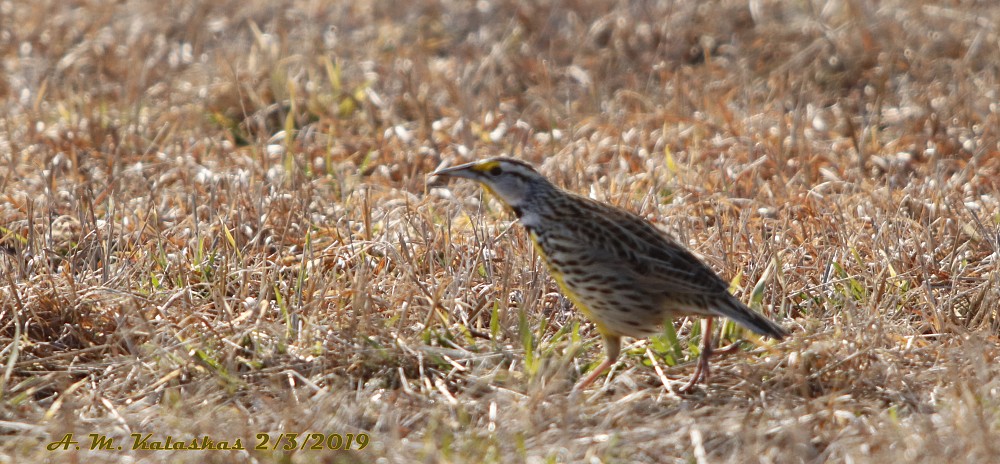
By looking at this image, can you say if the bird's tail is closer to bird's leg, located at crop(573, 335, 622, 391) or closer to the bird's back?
the bird's back

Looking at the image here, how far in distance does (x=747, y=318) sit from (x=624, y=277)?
505mm

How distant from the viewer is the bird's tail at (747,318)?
14.9 feet

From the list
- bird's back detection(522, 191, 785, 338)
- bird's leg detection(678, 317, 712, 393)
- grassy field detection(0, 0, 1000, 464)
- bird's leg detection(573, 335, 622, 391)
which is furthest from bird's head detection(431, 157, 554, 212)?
bird's leg detection(678, 317, 712, 393)

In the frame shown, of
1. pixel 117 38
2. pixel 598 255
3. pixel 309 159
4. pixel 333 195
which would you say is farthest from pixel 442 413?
pixel 117 38

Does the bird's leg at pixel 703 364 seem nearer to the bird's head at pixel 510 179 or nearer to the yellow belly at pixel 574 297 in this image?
the yellow belly at pixel 574 297

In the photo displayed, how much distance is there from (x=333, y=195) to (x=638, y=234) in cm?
280

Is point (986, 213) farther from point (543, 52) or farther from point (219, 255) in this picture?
point (543, 52)

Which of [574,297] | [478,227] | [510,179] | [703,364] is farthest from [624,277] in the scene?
[478,227]

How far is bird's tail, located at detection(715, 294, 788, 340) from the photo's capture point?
4.55m

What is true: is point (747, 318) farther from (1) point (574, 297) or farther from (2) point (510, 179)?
(2) point (510, 179)

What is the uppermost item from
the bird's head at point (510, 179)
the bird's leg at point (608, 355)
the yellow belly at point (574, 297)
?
the bird's head at point (510, 179)

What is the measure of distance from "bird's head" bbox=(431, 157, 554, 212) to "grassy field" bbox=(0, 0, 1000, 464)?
42cm

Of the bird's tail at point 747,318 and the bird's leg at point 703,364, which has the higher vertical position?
the bird's tail at point 747,318

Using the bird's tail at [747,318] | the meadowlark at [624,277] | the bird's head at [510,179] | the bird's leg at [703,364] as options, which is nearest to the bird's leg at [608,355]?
the meadowlark at [624,277]
